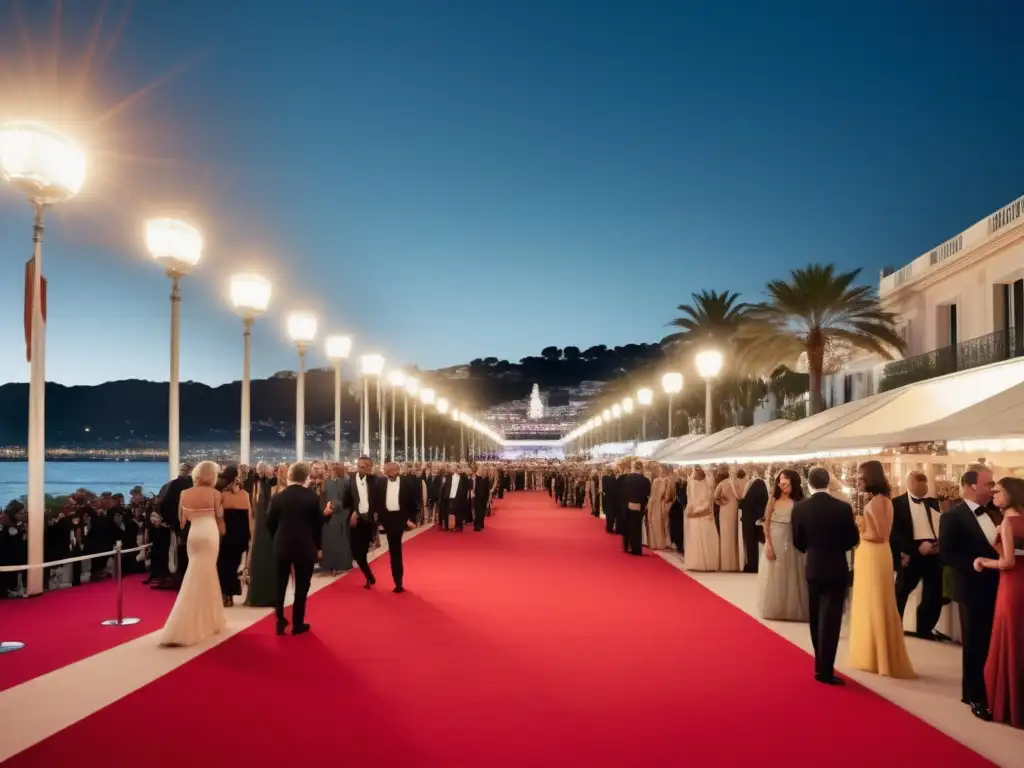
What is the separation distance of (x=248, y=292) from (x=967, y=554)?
40.7ft

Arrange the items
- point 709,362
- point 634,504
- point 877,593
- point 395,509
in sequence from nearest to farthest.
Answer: point 877,593, point 395,509, point 634,504, point 709,362

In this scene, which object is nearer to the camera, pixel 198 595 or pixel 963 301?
pixel 198 595

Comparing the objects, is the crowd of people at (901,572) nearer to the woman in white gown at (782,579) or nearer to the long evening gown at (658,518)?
the woman in white gown at (782,579)

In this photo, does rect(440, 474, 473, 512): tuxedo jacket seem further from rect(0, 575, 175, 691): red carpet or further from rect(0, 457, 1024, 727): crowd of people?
rect(0, 575, 175, 691): red carpet

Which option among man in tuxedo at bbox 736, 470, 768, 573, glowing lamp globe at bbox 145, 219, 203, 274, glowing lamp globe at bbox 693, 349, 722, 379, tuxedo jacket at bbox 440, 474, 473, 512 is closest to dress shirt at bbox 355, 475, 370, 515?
glowing lamp globe at bbox 145, 219, 203, 274

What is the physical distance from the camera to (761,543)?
38.5 ft

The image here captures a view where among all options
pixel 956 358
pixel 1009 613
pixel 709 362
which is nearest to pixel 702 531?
pixel 709 362

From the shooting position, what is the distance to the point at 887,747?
613 centimetres

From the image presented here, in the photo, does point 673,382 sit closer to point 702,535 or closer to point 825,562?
point 702,535

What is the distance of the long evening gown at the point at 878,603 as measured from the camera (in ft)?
27.1

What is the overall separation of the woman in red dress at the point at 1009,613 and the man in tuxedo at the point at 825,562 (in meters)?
1.36

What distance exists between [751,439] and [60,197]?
13916mm

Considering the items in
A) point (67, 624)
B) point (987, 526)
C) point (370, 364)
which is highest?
point (370, 364)

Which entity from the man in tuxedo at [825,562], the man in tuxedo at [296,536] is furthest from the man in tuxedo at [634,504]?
the man in tuxedo at [825,562]
